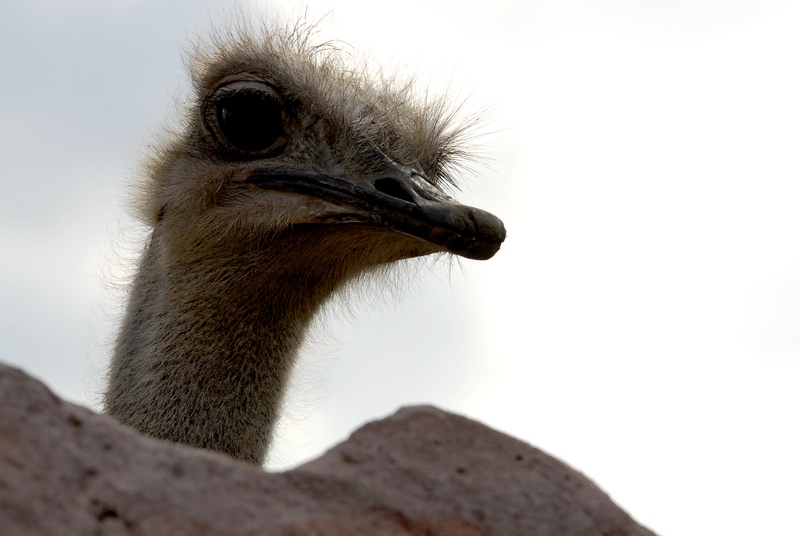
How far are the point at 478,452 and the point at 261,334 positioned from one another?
2.46 m

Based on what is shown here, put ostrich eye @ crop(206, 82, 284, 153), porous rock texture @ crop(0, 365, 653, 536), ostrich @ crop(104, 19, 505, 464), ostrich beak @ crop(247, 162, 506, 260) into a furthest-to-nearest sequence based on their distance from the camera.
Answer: ostrich eye @ crop(206, 82, 284, 153)
ostrich @ crop(104, 19, 505, 464)
ostrich beak @ crop(247, 162, 506, 260)
porous rock texture @ crop(0, 365, 653, 536)

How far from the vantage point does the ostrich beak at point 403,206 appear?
12.3 feet

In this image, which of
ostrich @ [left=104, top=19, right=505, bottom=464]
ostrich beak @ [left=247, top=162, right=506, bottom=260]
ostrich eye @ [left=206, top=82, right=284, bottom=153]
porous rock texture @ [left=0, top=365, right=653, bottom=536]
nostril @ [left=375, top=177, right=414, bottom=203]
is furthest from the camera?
ostrich eye @ [left=206, top=82, right=284, bottom=153]

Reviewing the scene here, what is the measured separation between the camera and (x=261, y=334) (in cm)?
452

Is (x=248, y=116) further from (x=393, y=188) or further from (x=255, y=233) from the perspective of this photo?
(x=393, y=188)

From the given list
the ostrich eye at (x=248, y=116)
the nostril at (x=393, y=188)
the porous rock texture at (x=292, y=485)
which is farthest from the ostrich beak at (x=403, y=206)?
the porous rock texture at (x=292, y=485)

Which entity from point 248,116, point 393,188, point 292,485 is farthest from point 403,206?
point 292,485

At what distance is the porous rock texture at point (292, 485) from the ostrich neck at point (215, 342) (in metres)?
2.19

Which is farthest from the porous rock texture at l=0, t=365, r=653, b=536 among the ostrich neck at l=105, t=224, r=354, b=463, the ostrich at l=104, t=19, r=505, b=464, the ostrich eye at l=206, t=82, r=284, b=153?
the ostrich eye at l=206, t=82, r=284, b=153

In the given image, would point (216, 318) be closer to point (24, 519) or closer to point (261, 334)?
point (261, 334)

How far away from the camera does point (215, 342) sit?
4406 millimetres

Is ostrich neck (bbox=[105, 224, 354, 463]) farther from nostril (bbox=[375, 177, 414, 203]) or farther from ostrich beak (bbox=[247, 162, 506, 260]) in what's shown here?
nostril (bbox=[375, 177, 414, 203])

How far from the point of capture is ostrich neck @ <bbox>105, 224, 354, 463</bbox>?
4254mm

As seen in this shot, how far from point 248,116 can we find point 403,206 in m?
0.96
